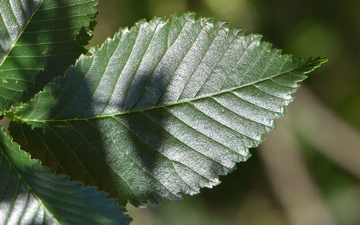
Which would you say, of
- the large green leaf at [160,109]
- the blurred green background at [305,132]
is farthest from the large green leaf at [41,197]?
the blurred green background at [305,132]

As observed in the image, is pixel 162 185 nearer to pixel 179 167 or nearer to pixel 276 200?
pixel 179 167

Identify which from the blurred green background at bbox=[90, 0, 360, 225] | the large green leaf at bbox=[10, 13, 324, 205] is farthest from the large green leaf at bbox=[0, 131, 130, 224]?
the blurred green background at bbox=[90, 0, 360, 225]

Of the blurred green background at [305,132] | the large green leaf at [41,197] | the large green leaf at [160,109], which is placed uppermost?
the blurred green background at [305,132]

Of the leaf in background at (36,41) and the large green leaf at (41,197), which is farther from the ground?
the leaf in background at (36,41)

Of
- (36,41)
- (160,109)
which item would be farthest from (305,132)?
(36,41)

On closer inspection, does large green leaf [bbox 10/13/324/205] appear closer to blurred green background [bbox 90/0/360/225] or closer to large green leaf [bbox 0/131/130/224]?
large green leaf [bbox 0/131/130/224]

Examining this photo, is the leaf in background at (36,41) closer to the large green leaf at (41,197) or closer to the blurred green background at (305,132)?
the large green leaf at (41,197)
